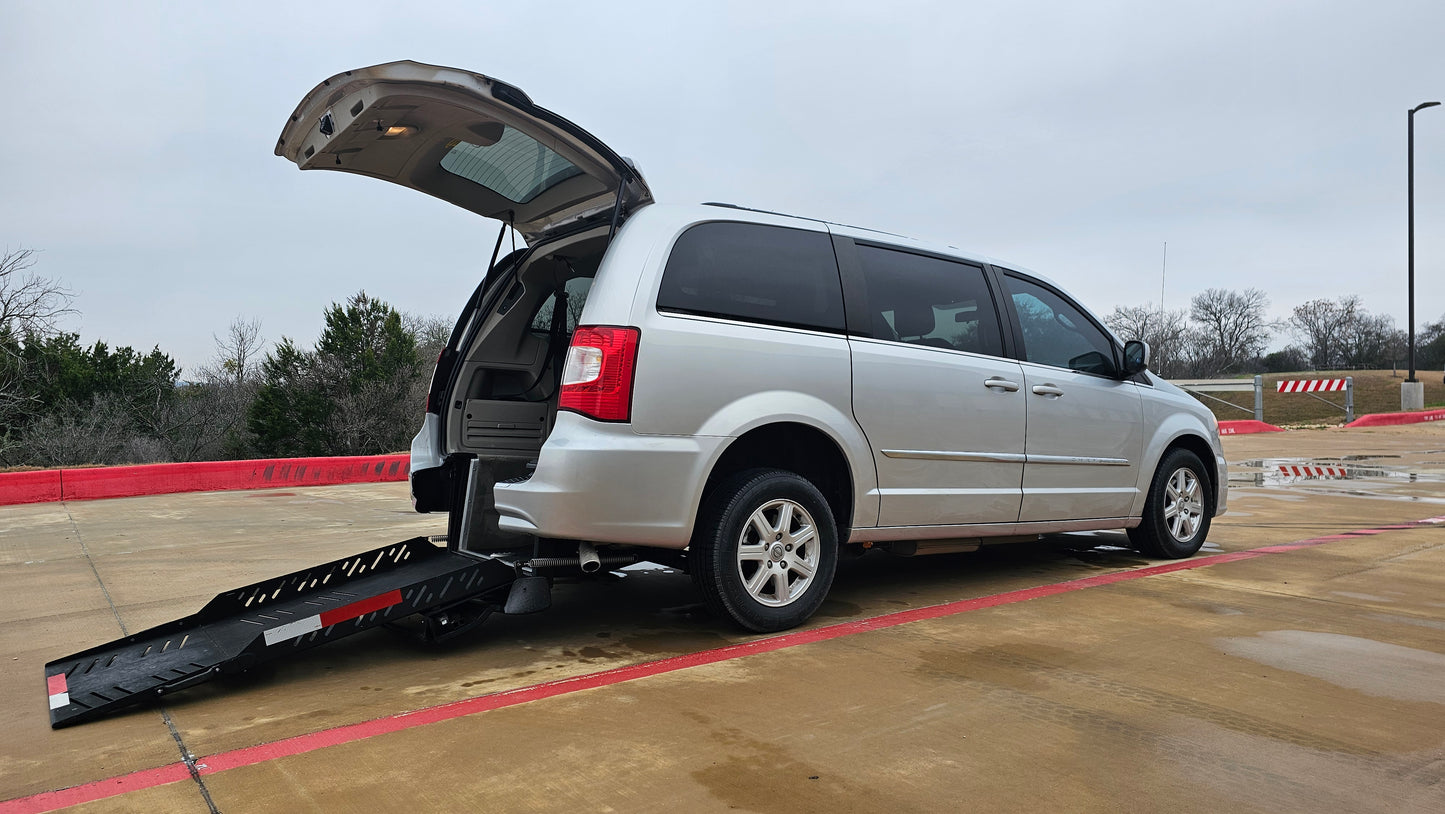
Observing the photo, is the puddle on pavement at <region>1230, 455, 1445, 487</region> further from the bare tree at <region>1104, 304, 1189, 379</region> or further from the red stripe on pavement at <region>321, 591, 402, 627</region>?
the bare tree at <region>1104, 304, 1189, 379</region>

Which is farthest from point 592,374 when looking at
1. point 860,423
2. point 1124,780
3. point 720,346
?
point 1124,780

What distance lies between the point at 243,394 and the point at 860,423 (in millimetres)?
36826

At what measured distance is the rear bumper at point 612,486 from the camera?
3.52m

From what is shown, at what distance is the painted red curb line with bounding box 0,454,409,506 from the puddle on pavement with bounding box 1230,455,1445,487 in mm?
11332

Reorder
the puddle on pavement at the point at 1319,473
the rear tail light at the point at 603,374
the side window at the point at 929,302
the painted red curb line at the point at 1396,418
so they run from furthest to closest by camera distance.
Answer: the painted red curb line at the point at 1396,418 < the puddle on pavement at the point at 1319,473 < the side window at the point at 929,302 < the rear tail light at the point at 603,374

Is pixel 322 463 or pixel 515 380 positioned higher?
pixel 515 380

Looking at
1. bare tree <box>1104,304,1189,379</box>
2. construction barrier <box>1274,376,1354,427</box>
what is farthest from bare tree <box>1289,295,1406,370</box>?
construction barrier <box>1274,376,1354,427</box>

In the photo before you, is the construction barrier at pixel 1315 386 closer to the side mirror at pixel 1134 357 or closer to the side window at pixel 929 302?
the side mirror at pixel 1134 357

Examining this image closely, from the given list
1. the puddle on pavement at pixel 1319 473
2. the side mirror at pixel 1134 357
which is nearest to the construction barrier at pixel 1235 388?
the puddle on pavement at pixel 1319 473

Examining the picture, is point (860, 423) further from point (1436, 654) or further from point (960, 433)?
point (1436, 654)

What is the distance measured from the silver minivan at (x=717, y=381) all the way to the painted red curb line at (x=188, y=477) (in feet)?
27.4

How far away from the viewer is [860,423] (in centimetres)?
418

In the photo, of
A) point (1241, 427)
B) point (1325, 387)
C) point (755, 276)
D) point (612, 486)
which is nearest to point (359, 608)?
point (612, 486)

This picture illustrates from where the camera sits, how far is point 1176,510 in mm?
5934
